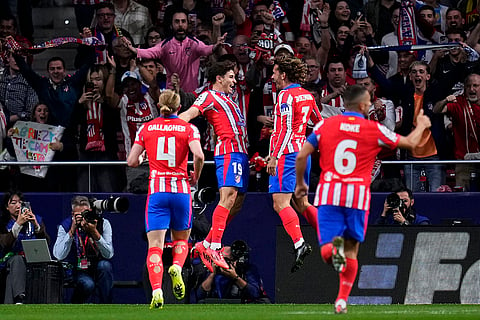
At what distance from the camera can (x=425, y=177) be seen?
1505 cm

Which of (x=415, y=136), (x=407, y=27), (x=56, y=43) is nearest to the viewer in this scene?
(x=415, y=136)

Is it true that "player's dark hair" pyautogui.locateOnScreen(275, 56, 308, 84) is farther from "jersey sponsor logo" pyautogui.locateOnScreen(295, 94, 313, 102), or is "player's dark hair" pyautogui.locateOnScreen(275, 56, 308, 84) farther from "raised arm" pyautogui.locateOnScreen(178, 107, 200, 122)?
"raised arm" pyautogui.locateOnScreen(178, 107, 200, 122)

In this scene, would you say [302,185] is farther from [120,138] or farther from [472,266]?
[120,138]

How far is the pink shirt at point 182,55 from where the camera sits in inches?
634

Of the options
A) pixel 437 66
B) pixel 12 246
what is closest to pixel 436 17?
pixel 437 66

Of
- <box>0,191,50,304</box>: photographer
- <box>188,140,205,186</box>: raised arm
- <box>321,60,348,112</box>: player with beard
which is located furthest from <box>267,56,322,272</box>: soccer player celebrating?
<box>0,191,50,304</box>: photographer

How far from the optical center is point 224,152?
44.0ft

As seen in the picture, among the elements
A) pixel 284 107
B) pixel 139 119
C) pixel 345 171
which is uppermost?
pixel 284 107

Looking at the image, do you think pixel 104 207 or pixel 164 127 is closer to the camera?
pixel 164 127

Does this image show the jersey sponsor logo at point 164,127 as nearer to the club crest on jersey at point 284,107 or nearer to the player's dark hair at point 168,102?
the player's dark hair at point 168,102

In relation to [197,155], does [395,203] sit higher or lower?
lower

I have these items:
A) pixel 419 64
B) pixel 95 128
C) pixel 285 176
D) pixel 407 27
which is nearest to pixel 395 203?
pixel 285 176

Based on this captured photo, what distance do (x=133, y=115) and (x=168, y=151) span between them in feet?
14.2

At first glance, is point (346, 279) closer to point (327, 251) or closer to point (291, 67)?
point (327, 251)
